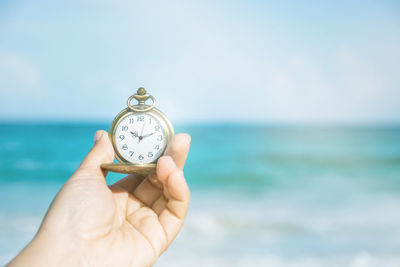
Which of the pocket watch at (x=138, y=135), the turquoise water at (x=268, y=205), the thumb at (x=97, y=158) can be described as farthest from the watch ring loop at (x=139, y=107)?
the turquoise water at (x=268, y=205)

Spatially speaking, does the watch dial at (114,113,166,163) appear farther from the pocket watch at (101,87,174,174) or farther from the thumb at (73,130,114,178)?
the thumb at (73,130,114,178)

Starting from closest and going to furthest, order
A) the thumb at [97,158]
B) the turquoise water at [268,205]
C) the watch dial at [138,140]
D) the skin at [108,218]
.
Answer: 1. the skin at [108,218]
2. the thumb at [97,158]
3. the watch dial at [138,140]
4. the turquoise water at [268,205]

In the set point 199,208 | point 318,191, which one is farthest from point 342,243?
point 318,191

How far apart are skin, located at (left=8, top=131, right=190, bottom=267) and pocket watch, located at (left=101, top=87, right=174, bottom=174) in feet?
0.39

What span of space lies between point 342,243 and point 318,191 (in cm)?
606

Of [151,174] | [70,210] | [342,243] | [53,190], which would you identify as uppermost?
[151,174]

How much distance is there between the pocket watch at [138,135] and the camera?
10.3 ft

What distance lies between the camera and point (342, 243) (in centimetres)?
811

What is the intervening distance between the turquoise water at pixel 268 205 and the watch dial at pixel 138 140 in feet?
13.9

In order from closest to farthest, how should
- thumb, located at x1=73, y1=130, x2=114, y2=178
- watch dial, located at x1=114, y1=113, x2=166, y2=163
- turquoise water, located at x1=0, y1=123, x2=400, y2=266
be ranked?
thumb, located at x1=73, y1=130, x2=114, y2=178 → watch dial, located at x1=114, y1=113, x2=166, y2=163 → turquoise water, located at x1=0, y1=123, x2=400, y2=266

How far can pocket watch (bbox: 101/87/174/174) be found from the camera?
3.13 metres

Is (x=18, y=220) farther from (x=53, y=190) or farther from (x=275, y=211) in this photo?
(x=275, y=211)

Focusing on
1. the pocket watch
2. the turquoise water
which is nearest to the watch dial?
the pocket watch

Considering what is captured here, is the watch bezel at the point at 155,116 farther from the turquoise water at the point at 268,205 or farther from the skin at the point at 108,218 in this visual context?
the turquoise water at the point at 268,205
